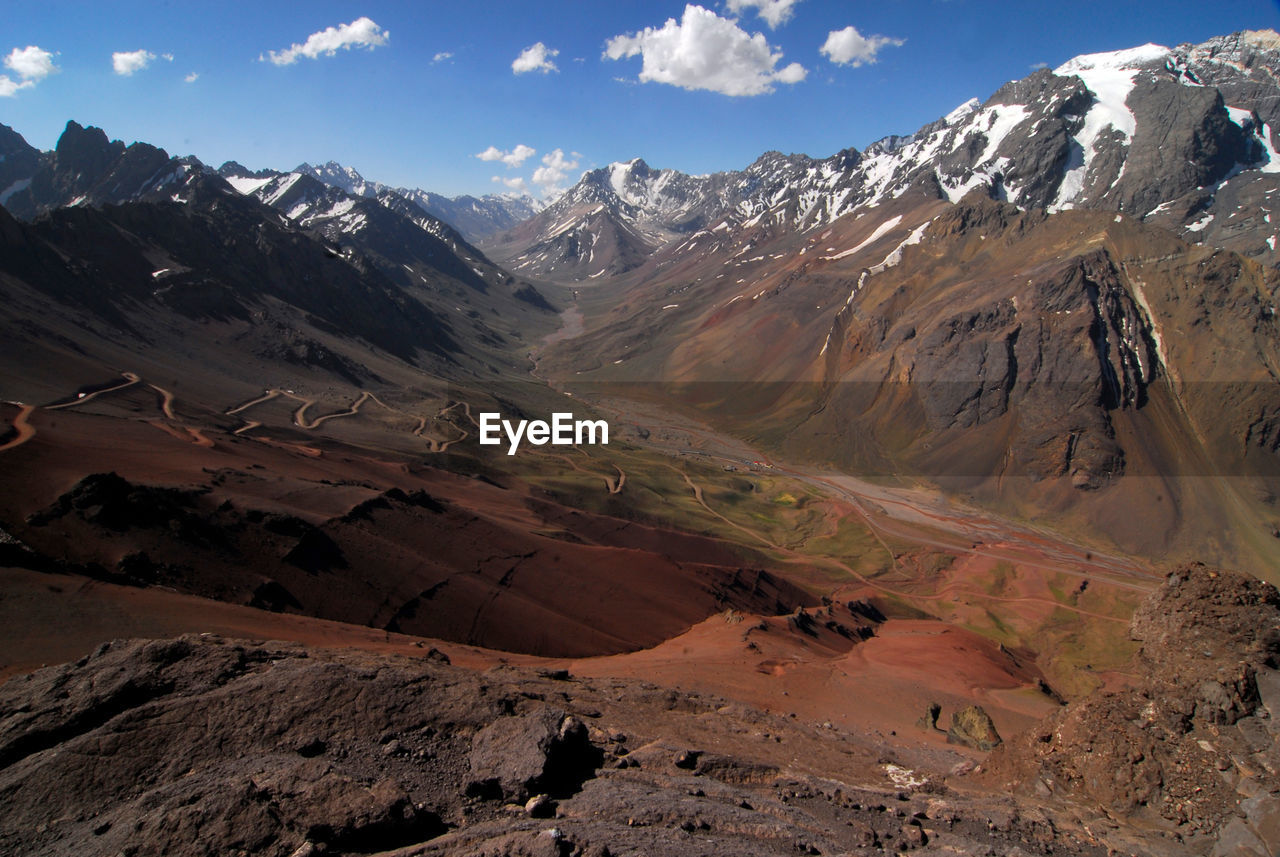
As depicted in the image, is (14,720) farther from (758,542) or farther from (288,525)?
(758,542)

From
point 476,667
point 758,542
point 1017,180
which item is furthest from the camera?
point 1017,180

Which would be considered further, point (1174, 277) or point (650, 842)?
point (1174, 277)

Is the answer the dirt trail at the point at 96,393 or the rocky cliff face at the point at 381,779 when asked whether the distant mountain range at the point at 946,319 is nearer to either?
the dirt trail at the point at 96,393

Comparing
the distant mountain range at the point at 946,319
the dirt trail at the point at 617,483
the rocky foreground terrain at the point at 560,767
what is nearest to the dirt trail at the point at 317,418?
the distant mountain range at the point at 946,319

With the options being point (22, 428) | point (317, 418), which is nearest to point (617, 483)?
point (317, 418)

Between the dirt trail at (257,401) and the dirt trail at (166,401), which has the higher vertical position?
the dirt trail at (166,401)

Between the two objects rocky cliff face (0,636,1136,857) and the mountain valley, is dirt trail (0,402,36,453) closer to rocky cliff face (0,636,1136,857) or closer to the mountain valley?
the mountain valley

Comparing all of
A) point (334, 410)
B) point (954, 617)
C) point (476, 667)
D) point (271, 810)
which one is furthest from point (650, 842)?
point (334, 410)
